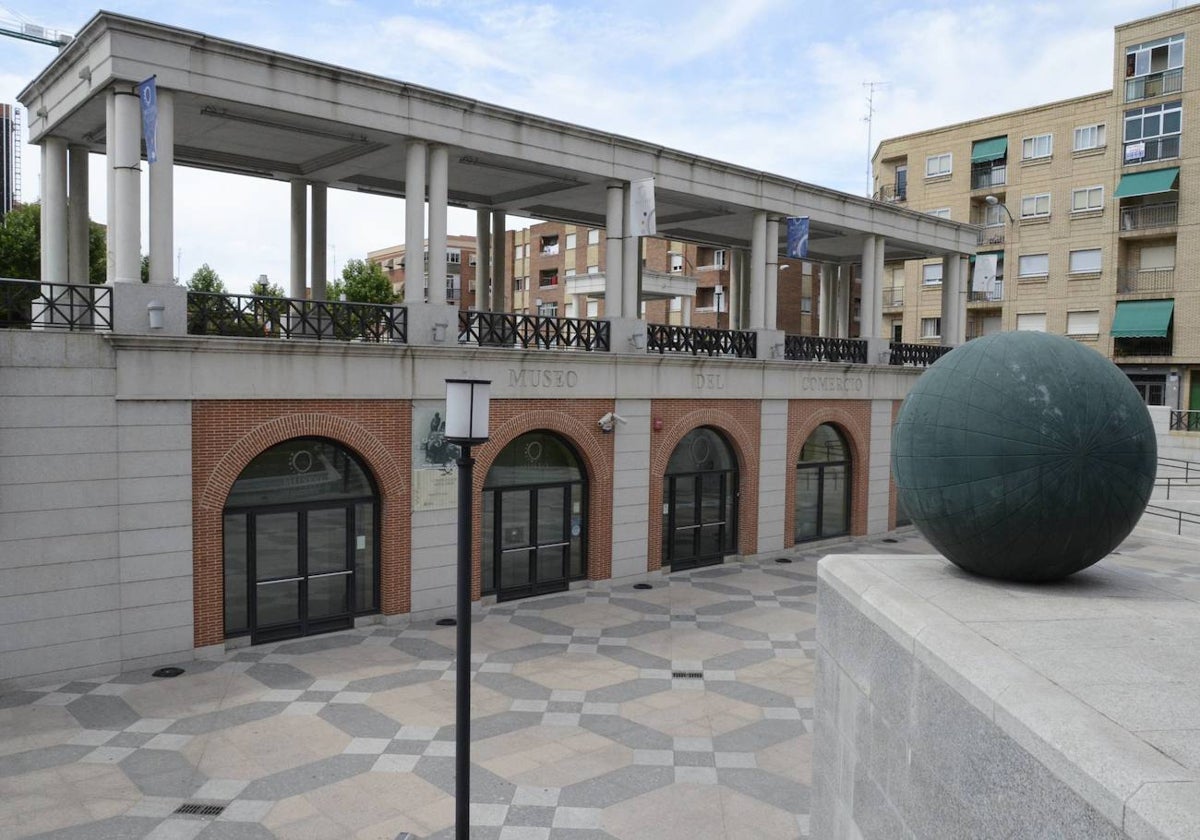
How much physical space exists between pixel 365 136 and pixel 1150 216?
38361 mm

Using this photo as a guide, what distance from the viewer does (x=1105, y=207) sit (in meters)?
42.6

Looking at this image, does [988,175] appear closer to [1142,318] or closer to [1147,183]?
[1147,183]

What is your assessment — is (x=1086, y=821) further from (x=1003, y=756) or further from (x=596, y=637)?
(x=596, y=637)

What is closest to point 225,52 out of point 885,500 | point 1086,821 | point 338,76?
point 338,76

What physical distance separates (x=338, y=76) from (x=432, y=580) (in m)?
9.48

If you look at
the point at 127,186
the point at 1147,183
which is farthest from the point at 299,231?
the point at 1147,183

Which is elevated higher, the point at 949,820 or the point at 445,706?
the point at 949,820

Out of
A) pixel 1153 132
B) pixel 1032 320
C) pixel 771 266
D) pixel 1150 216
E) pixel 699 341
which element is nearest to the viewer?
pixel 699 341

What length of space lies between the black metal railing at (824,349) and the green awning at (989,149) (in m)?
26.0

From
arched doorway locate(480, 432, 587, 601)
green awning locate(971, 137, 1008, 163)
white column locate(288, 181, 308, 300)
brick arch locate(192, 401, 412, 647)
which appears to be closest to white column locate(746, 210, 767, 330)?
arched doorway locate(480, 432, 587, 601)

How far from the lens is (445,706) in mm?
12953

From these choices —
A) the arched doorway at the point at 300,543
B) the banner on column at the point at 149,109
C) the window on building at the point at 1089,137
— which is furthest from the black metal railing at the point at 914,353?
the banner on column at the point at 149,109

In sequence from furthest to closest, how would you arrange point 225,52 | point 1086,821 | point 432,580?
point 432,580, point 225,52, point 1086,821

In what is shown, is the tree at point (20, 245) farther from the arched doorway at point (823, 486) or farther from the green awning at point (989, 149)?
the green awning at point (989, 149)
